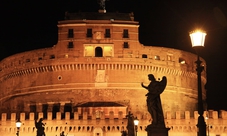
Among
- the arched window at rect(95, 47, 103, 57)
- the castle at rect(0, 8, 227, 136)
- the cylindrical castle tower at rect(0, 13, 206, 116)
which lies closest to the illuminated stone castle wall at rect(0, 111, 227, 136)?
the castle at rect(0, 8, 227, 136)

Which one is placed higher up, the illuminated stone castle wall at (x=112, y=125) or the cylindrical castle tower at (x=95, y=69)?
the cylindrical castle tower at (x=95, y=69)

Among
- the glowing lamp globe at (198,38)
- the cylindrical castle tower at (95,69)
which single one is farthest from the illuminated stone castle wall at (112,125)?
the glowing lamp globe at (198,38)

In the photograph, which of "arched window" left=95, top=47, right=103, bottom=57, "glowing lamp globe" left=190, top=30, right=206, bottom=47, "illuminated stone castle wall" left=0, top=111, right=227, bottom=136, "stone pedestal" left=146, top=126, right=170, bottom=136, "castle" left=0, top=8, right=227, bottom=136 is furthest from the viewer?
"arched window" left=95, top=47, right=103, bottom=57

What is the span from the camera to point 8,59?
5281 centimetres

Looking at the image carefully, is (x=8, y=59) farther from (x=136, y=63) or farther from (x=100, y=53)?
(x=136, y=63)

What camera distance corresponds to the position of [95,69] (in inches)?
1911

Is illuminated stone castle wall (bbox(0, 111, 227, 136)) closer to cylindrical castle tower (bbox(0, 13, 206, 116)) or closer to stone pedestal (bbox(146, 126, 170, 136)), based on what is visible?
cylindrical castle tower (bbox(0, 13, 206, 116))

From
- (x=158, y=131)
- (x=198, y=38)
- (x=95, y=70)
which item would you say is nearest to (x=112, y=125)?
(x=95, y=70)

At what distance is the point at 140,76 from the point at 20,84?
44.3 ft

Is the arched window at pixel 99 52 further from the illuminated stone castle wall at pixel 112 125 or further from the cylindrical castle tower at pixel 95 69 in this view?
the illuminated stone castle wall at pixel 112 125

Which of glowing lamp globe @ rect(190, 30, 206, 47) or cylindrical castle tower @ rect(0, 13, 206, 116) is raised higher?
cylindrical castle tower @ rect(0, 13, 206, 116)

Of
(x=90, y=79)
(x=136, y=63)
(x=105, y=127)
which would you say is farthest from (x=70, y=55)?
(x=105, y=127)

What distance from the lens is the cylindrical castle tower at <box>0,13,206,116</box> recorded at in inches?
1909

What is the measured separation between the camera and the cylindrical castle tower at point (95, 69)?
48.5 meters
